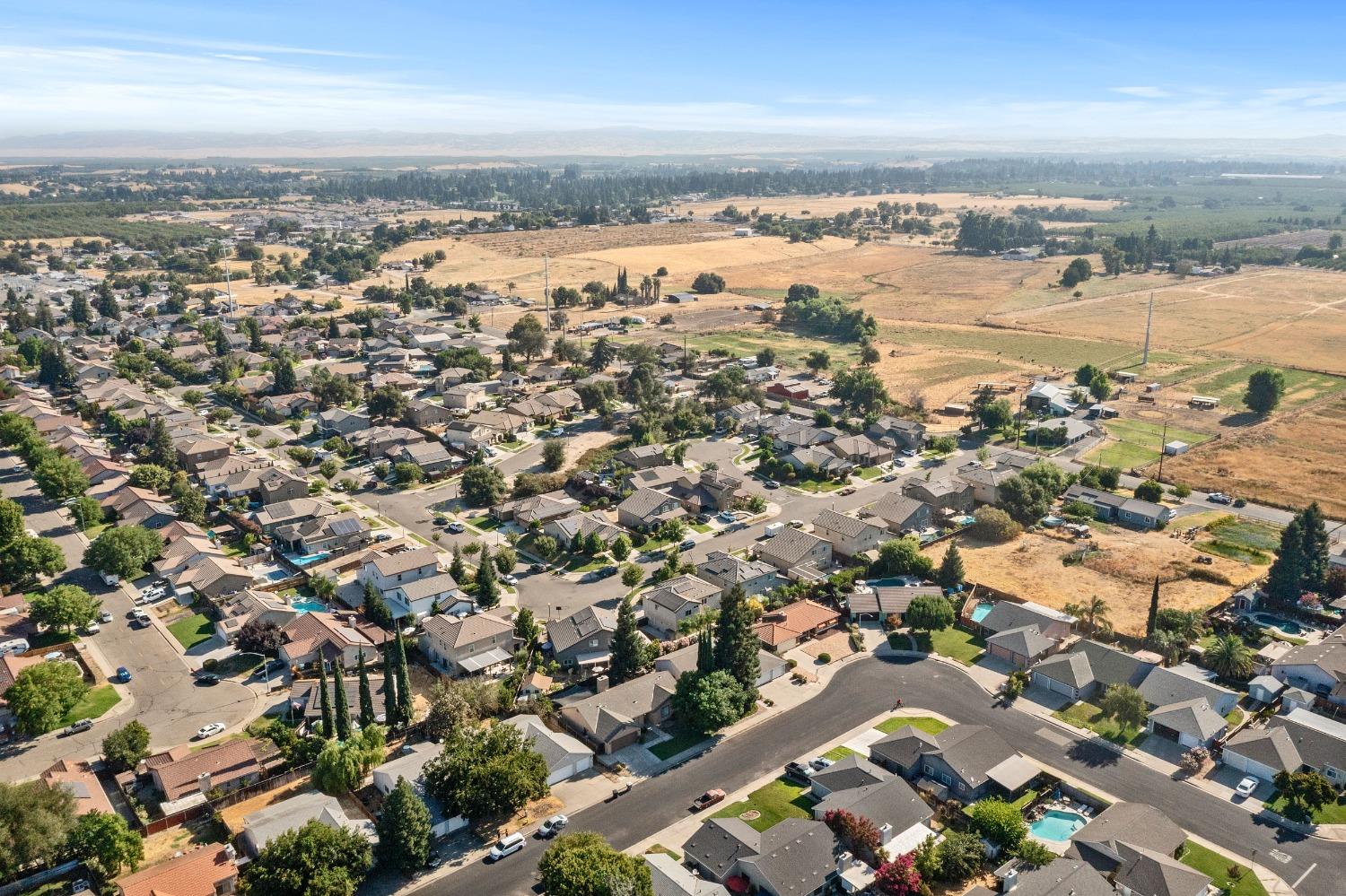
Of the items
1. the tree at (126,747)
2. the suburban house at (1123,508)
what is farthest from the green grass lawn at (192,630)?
the suburban house at (1123,508)

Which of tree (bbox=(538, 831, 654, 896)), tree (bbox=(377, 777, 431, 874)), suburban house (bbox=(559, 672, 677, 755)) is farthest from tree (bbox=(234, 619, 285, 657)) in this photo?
tree (bbox=(538, 831, 654, 896))

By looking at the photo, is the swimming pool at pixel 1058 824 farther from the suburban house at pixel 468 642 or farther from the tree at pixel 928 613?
the suburban house at pixel 468 642

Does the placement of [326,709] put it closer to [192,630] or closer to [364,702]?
[364,702]

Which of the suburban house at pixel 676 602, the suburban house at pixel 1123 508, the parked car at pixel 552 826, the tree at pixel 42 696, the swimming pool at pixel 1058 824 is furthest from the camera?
the suburban house at pixel 1123 508

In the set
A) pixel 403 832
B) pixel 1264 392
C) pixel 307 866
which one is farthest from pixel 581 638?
pixel 1264 392

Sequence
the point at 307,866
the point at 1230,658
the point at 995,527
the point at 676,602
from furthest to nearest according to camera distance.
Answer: the point at 995,527 < the point at 676,602 < the point at 1230,658 < the point at 307,866

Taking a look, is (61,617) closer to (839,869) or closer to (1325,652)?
(839,869)
